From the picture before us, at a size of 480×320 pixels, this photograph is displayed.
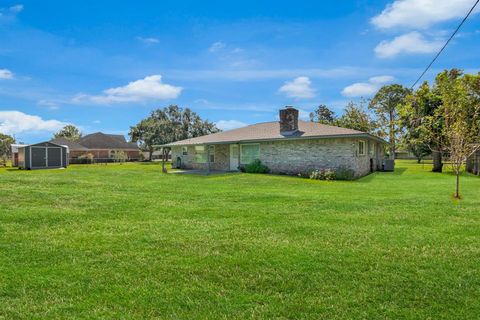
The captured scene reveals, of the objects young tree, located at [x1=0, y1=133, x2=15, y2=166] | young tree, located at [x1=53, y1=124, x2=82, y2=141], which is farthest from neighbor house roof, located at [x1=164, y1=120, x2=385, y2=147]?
young tree, located at [x1=53, y1=124, x2=82, y2=141]

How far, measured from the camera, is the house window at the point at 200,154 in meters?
27.6

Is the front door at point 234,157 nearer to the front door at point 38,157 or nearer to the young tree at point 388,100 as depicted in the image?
the front door at point 38,157

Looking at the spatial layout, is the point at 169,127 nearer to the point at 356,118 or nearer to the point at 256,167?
the point at 356,118

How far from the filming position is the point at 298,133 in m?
22.3

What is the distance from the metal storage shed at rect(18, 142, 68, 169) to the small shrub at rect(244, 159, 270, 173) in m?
23.5

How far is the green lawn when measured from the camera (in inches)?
137

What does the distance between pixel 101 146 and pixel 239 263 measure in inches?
2262

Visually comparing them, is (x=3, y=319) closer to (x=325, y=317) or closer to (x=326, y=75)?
(x=325, y=317)

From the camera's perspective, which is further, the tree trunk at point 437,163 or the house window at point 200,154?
the house window at point 200,154

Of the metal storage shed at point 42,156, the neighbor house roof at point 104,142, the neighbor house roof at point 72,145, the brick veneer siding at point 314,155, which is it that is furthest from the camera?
the neighbor house roof at point 104,142

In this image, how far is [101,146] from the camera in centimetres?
5734

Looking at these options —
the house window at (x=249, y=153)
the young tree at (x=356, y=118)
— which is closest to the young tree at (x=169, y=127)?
the young tree at (x=356, y=118)

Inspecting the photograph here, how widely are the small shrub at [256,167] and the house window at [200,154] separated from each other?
5.12 meters

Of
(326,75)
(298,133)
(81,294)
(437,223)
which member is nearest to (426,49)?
(326,75)
